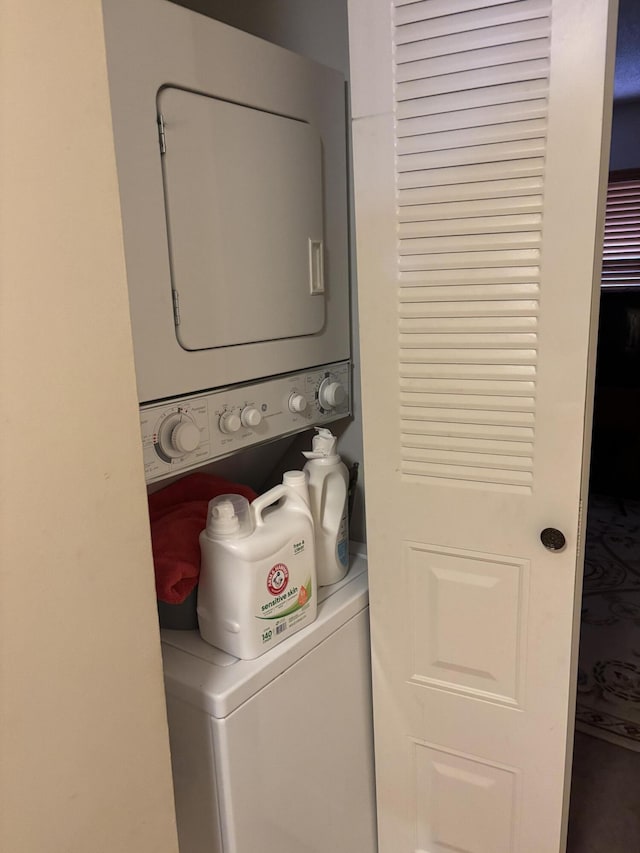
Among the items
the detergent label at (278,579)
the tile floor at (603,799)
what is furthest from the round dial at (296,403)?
the tile floor at (603,799)

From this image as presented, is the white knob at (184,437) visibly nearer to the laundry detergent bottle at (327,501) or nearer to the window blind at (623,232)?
the laundry detergent bottle at (327,501)

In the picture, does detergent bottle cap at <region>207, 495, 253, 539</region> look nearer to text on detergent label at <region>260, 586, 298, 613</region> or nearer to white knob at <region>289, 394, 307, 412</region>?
text on detergent label at <region>260, 586, 298, 613</region>

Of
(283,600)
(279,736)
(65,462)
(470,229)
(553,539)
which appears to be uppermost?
(470,229)

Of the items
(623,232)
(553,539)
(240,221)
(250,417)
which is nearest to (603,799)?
(553,539)

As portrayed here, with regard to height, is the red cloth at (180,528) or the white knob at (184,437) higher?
the white knob at (184,437)

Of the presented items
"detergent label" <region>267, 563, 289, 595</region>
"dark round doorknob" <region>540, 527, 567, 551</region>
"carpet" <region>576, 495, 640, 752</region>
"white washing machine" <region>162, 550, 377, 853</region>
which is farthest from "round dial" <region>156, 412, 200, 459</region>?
"carpet" <region>576, 495, 640, 752</region>

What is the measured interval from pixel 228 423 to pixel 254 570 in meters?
0.27

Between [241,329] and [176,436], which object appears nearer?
[176,436]

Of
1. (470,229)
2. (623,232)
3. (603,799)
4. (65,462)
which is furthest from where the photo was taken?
(623,232)

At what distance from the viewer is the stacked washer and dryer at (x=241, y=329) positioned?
3.42 feet

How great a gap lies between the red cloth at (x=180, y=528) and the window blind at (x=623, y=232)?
12.0 ft

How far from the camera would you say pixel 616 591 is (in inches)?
116

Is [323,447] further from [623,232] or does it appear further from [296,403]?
[623,232]

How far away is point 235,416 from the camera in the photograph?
123 centimetres
